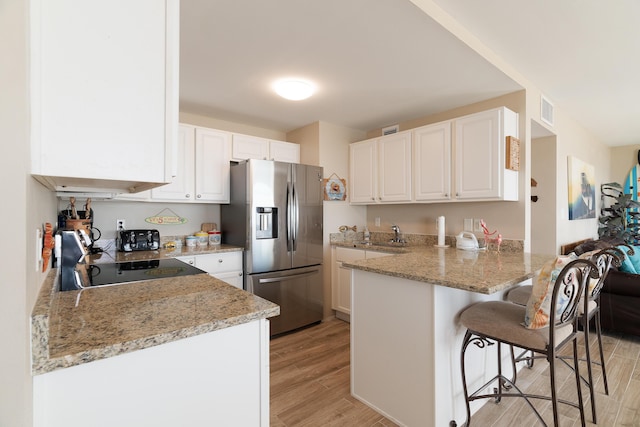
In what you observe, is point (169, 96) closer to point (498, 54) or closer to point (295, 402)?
point (295, 402)

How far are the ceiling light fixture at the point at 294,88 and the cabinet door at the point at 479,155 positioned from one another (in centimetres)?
148

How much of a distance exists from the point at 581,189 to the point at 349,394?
14.4 ft

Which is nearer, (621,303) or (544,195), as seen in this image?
(621,303)

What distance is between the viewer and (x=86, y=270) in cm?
174

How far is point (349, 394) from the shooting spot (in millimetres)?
2080

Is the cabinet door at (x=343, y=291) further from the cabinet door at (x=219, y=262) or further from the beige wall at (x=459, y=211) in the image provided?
A: the cabinet door at (x=219, y=262)

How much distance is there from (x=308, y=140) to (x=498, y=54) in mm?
2167

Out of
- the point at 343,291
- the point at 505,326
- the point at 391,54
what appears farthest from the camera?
the point at 343,291

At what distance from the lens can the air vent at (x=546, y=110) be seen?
10.2ft

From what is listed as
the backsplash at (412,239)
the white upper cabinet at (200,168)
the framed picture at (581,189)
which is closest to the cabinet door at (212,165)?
the white upper cabinet at (200,168)

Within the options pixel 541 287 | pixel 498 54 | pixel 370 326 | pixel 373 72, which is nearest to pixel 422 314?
pixel 370 326

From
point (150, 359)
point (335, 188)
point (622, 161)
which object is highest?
point (622, 161)

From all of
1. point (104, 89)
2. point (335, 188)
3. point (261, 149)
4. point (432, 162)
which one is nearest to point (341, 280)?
point (335, 188)

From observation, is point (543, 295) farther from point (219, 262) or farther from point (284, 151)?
point (284, 151)
